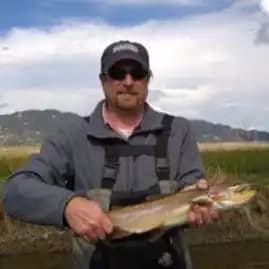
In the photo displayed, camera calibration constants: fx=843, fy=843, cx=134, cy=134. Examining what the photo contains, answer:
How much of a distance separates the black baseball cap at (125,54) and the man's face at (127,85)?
0.08 ft

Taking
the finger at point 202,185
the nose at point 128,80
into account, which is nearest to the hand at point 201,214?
the finger at point 202,185

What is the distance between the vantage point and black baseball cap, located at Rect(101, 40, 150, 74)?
15.9 ft

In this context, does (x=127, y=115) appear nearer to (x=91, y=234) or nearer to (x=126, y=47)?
(x=126, y=47)

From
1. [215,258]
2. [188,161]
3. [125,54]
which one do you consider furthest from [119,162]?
[215,258]

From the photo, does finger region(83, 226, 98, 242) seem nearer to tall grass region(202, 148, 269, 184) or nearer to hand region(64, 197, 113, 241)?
hand region(64, 197, 113, 241)

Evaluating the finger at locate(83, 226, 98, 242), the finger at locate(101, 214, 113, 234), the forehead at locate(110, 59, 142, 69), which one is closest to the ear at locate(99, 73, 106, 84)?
the forehead at locate(110, 59, 142, 69)

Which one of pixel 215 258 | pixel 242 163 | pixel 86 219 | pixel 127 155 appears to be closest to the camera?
pixel 86 219

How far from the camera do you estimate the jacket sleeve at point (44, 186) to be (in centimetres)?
437

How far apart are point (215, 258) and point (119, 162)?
1455cm

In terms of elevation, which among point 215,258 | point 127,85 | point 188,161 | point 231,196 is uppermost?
point 127,85

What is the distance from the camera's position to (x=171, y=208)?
4438mm

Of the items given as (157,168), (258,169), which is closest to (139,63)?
(157,168)

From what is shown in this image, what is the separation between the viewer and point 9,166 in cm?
2997

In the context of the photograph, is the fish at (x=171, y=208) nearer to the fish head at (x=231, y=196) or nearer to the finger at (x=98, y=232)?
the fish head at (x=231, y=196)
